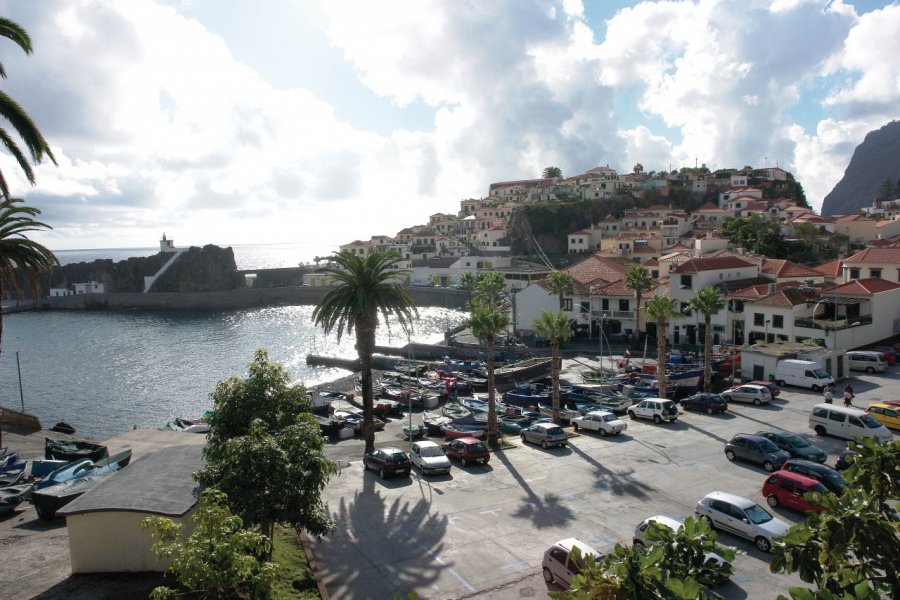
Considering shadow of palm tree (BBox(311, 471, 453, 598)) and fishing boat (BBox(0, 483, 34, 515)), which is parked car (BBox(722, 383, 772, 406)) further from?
fishing boat (BBox(0, 483, 34, 515))

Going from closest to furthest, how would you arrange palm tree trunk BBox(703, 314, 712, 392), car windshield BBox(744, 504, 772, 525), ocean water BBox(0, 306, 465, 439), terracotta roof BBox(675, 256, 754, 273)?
1. car windshield BBox(744, 504, 772, 525)
2. palm tree trunk BBox(703, 314, 712, 392)
3. terracotta roof BBox(675, 256, 754, 273)
4. ocean water BBox(0, 306, 465, 439)

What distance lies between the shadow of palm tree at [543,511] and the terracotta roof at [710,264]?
40.9m

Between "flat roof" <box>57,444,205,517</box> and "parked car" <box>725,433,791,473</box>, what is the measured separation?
20.7 m

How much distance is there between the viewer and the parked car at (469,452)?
26281mm

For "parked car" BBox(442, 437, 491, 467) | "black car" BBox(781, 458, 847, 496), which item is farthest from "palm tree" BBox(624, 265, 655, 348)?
"black car" BBox(781, 458, 847, 496)

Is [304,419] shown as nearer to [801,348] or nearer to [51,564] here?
[51,564]

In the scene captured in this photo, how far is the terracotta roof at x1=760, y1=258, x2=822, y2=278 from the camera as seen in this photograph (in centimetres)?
5784

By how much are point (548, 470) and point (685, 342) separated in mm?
38425

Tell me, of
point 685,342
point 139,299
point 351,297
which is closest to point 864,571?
point 351,297

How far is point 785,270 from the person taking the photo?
5866cm

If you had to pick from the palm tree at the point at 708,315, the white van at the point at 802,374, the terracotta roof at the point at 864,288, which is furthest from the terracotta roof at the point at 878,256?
the palm tree at the point at 708,315

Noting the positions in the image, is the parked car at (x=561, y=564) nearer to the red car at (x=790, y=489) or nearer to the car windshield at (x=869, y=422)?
the red car at (x=790, y=489)

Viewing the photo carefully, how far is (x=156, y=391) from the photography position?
216 feet

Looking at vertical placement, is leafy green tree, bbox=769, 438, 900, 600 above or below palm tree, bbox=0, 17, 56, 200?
below
